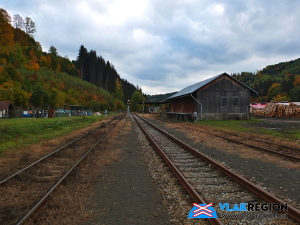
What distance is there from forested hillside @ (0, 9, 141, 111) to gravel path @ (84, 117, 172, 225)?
40422mm

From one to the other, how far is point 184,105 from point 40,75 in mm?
47431

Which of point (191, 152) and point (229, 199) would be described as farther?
point (191, 152)

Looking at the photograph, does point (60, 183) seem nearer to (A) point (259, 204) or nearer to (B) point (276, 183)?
(A) point (259, 204)

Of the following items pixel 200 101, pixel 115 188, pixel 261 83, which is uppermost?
pixel 261 83

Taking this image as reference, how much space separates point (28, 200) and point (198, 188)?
11.9 feet

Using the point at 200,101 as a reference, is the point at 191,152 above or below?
below

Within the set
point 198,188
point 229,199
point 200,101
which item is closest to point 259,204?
point 229,199

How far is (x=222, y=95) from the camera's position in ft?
93.5

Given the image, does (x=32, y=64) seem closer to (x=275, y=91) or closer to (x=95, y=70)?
(x=95, y=70)

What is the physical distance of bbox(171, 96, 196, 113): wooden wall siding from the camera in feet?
95.4

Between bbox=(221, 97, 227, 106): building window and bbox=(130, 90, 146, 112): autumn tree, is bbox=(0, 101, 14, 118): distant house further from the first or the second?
bbox=(130, 90, 146, 112): autumn tree

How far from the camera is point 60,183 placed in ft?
16.3

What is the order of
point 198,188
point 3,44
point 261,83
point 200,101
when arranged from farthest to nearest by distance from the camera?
point 261,83, point 3,44, point 200,101, point 198,188
